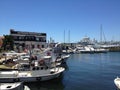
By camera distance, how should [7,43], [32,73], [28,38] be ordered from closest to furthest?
[32,73] < [7,43] < [28,38]

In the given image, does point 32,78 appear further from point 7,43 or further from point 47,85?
point 7,43

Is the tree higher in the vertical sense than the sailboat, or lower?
higher

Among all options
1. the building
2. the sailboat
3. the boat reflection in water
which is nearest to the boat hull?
the sailboat

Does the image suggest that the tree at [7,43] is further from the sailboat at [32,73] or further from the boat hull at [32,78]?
the boat hull at [32,78]

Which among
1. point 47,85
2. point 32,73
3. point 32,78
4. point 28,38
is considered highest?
point 28,38

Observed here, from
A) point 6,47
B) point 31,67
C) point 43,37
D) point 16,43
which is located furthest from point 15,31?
point 31,67

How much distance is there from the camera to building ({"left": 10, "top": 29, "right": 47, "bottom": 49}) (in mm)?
122250

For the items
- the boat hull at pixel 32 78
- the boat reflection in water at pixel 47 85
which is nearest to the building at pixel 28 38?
the boat reflection in water at pixel 47 85

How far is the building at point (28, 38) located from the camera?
122 metres

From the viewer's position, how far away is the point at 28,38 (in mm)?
125812

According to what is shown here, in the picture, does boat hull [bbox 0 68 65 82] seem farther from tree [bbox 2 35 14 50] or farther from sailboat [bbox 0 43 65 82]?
tree [bbox 2 35 14 50]

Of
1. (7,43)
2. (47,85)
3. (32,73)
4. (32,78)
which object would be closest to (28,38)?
(7,43)

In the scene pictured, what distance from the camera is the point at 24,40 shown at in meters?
123

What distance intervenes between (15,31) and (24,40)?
6719mm
